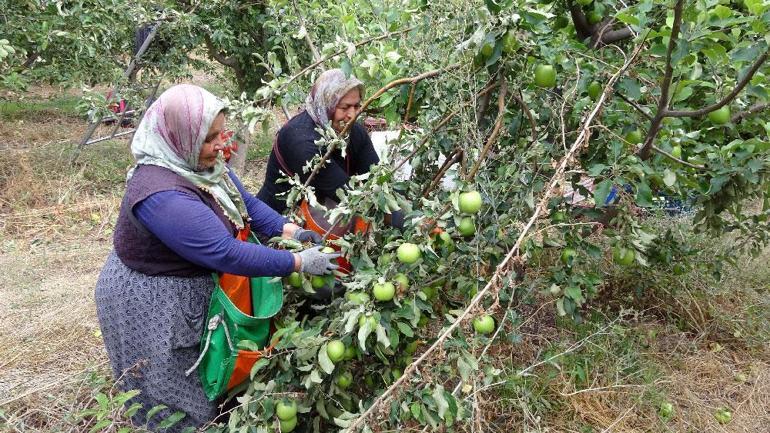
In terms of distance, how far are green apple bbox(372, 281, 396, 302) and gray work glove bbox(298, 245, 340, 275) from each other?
0.31 metres

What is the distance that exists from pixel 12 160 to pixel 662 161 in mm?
6850

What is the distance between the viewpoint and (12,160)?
258 inches

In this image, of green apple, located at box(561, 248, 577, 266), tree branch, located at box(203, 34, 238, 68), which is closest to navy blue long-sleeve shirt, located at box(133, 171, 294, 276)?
green apple, located at box(561, 248, 577, 266)

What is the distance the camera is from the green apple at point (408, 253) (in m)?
1.72

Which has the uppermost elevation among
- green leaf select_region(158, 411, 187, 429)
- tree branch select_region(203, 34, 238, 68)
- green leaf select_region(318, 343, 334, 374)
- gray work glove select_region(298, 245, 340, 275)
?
gray work glove select_region(298, 245, 340, 275)

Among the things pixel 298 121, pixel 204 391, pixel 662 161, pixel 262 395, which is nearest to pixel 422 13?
pixel 298 121

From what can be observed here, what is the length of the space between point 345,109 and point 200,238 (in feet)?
3.49

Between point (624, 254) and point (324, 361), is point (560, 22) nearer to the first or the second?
point (624, 254)

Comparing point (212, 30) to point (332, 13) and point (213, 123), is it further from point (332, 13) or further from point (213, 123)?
point (213, 123)

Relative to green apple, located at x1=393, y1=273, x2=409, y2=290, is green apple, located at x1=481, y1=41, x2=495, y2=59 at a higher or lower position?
higher

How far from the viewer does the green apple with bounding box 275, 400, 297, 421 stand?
1.87m

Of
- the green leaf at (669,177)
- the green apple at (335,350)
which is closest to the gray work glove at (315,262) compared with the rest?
the green apple at (335,350)

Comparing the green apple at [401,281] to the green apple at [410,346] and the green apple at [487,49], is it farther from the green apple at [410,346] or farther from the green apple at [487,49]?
Answer: the green apple at [487,49]

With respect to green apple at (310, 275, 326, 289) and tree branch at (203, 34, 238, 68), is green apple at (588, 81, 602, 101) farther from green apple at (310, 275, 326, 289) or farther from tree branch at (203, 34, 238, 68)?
tree branch at (203, 34, 238, 68)
